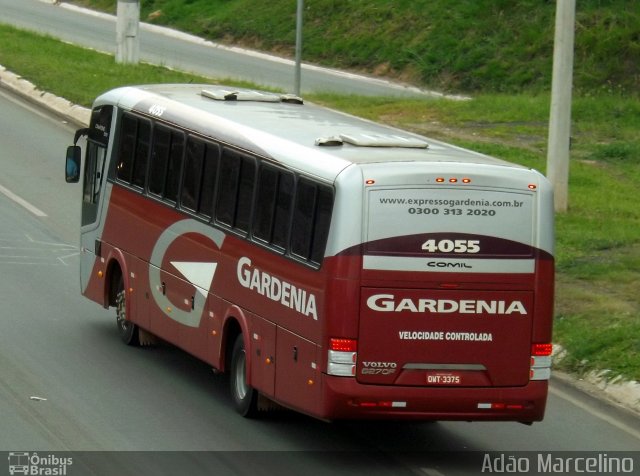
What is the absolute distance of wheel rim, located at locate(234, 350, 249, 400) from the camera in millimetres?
12453

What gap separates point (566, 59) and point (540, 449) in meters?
9.75

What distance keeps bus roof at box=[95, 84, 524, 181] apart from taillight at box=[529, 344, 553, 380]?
142 centimetres

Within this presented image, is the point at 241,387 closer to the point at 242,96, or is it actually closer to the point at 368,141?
the point at 368,141

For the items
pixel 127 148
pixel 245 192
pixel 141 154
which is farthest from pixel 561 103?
pixel 245 192

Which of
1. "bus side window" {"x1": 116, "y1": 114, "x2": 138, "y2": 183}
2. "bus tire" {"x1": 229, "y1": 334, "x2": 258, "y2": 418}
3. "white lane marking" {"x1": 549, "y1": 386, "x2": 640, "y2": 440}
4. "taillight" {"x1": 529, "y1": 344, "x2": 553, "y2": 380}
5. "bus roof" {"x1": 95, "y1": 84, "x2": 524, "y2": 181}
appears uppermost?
"bus roof" {"x1": 95, "y1": 84, "x2": 524, "y2": 181}

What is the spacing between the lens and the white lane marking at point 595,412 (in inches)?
499

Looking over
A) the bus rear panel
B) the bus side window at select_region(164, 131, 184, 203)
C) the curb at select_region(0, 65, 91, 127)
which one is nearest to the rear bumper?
the bus rear panel

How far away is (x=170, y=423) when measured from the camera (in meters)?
12.0

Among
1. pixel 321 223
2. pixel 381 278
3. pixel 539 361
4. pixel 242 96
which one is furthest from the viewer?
pixel 242 96

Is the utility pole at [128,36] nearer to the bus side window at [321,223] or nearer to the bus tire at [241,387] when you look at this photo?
the bus tire at [241,387]

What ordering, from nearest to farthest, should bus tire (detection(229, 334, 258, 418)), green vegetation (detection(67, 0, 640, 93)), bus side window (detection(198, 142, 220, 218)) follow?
bus tire (detection(229, 334, 258, 418))
bus side window (detection(198, 142, 220, 218))
green vegetation (detection(67, 0, 640, 93))

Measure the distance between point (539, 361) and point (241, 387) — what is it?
2765mm

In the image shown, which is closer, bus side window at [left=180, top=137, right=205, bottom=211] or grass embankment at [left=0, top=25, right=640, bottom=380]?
bus side window at [left=180, top=137, right=205, bottom=211]

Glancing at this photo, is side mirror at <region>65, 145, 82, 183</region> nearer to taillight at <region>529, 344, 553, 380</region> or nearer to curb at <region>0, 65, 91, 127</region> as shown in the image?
taillight at <region>529, 344, 553, 380</region>
